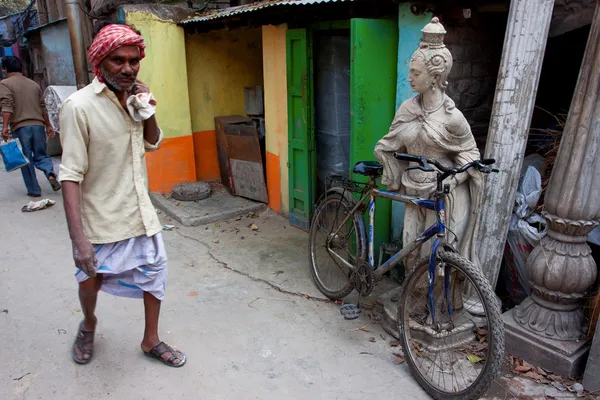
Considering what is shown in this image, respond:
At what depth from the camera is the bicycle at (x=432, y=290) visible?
2.77m

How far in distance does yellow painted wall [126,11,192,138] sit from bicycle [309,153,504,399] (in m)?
3.64

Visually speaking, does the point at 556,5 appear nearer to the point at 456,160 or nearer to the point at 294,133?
the point at 456,160

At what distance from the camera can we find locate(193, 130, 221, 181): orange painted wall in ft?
25.3

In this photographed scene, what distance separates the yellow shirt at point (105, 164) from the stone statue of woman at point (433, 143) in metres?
1.77

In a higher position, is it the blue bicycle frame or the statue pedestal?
the blue bicycle frame

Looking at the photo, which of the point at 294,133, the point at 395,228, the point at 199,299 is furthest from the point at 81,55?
the point at 395,228

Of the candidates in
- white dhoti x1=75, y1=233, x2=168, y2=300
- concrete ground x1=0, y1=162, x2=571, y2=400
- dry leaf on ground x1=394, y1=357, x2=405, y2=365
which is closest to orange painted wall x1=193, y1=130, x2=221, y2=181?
concrete ground x1=0, y1=162, x2=571, y2=400

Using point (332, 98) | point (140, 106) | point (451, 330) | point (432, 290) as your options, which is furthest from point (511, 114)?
point (140, 106)

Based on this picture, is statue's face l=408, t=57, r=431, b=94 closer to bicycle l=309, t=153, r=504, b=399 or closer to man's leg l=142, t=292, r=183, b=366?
bicycle l=309, t=153, r=504, b=399

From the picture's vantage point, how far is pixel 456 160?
3297 millimetres

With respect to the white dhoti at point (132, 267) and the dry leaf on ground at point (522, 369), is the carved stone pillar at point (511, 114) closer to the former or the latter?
the dry leaf on ground at point (522, 369)

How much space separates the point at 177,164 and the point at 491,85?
183 inches

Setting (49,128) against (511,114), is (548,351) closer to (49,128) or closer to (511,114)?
(511,114)

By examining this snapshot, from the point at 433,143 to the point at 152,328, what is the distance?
90.3 inches
